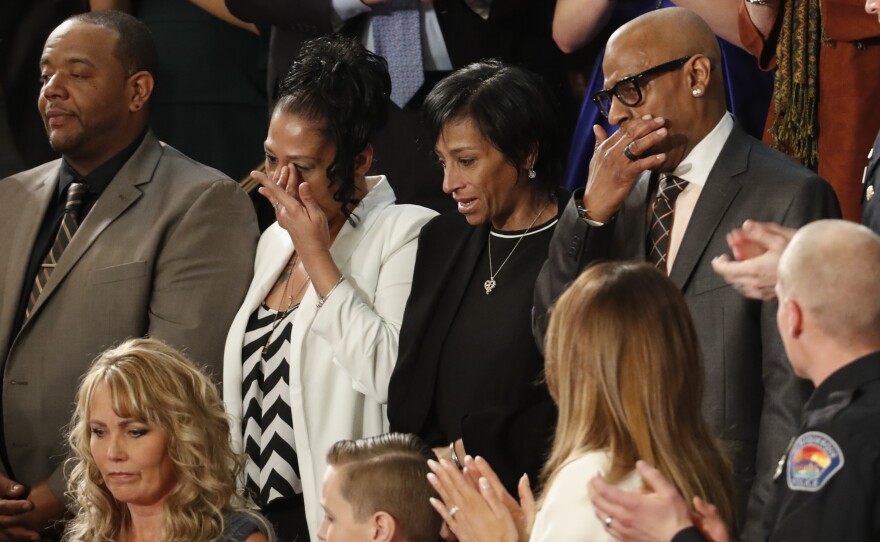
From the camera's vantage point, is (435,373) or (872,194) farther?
(435,373)

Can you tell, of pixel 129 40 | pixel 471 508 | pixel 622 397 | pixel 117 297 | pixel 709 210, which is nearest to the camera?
pixel 622 397

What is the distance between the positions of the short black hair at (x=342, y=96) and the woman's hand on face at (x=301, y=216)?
0.42ft

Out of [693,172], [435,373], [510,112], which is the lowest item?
[435,373]

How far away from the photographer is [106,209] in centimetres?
419

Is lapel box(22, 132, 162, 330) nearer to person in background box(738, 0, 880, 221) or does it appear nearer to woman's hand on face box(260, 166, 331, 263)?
woman's hand on face box(260, 166, 331, 263)

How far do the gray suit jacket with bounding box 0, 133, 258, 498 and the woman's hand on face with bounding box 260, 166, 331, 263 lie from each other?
1.28 feet

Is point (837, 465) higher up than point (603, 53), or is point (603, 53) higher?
point (603, 53)

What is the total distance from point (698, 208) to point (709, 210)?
0.09 ft

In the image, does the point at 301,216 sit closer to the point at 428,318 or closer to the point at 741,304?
the point at 428,318

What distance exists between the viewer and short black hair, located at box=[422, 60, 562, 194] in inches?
141

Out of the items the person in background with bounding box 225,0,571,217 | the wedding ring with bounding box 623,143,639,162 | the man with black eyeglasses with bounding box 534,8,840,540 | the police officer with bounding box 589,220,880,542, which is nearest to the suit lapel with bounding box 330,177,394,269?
the person in background with bounding box 225,0,571,217

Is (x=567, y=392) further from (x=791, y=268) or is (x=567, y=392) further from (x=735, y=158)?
(x=735, y=158)

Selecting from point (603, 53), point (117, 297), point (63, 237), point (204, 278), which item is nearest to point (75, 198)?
point (63, 237)

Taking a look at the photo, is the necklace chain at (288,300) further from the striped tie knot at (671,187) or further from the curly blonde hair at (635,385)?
the curly blonde hair at (635,385)
